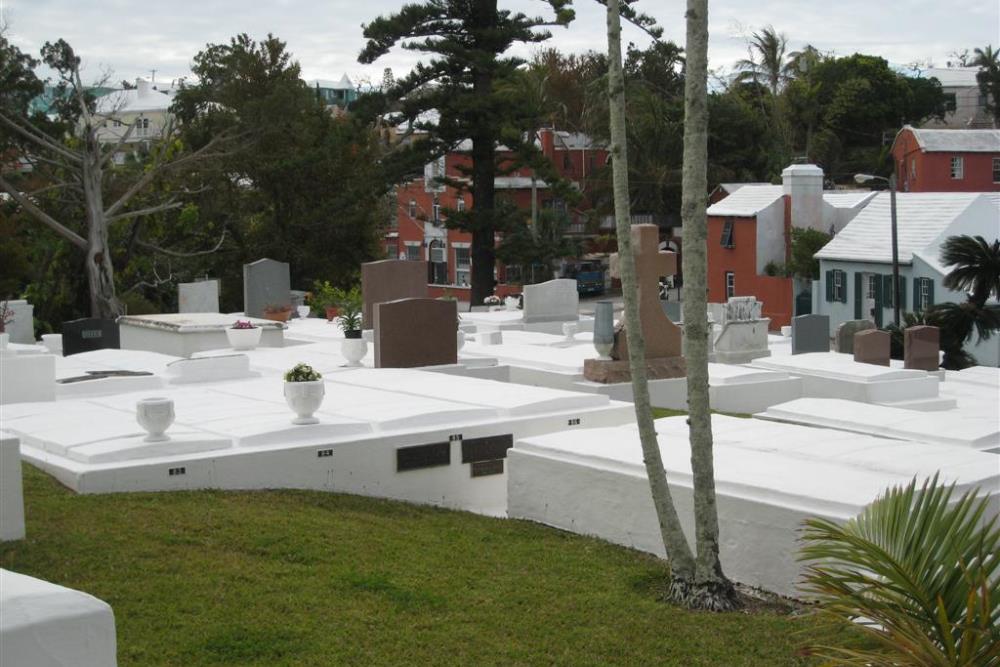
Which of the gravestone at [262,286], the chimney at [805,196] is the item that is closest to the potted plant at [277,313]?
the gravestone at [262,286]

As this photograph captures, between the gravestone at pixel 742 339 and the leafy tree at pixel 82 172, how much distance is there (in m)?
15.8

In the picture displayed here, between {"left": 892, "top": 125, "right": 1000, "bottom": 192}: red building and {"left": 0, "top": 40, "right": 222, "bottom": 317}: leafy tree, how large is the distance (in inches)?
1129

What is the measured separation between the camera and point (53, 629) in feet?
13.7

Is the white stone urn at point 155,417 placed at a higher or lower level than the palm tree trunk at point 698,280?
lower

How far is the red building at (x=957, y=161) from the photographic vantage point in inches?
1976

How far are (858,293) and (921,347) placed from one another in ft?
61.2

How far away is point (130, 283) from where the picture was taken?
39.2 meters

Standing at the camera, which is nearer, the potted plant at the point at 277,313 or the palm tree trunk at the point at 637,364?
the palm tree trunk at the point at 637,364

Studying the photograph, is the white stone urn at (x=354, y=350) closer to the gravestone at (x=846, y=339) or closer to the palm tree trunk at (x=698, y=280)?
the gravestone at (x=846, y=339)

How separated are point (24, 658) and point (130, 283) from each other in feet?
120

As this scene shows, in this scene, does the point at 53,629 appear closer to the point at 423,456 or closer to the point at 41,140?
the point at 423,456

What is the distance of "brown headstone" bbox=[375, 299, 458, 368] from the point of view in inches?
706

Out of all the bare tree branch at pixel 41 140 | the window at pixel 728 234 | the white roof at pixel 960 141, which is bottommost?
the window at pixel 728 234

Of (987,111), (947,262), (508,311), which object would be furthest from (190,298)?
(987,111)
